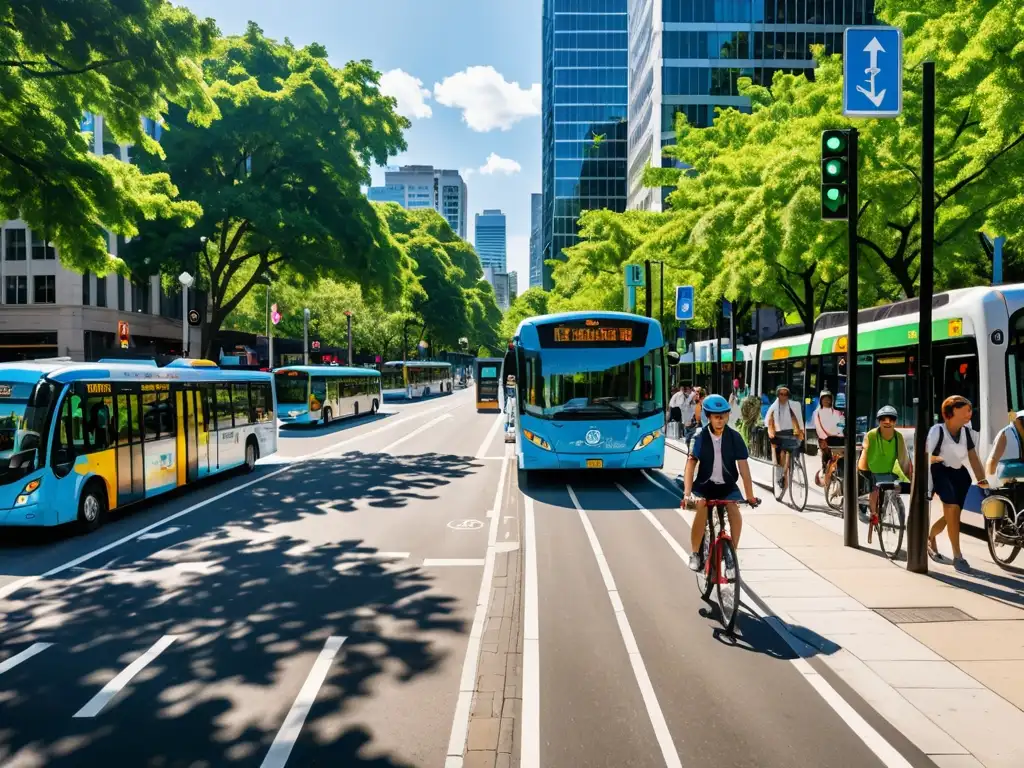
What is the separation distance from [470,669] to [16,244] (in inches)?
1840

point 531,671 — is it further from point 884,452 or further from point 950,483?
point 884,452

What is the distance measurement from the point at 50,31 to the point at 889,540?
48.8 ft

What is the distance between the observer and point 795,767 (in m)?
4.55

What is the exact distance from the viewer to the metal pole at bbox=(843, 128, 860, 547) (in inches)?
378

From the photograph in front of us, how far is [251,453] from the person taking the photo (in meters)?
19.0

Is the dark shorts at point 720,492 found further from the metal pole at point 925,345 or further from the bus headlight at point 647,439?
the bus headlight at point 647,439

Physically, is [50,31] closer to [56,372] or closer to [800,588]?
[56,372]

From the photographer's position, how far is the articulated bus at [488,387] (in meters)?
47.6

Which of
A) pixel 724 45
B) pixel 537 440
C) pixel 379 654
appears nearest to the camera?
pixel 379 654

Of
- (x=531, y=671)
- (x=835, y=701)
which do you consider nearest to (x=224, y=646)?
(x=531, y=671)

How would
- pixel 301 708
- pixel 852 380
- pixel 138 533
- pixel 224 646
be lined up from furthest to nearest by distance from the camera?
pixel 138 533, pixel 852 380, pixel 224 646, pixel 301 708

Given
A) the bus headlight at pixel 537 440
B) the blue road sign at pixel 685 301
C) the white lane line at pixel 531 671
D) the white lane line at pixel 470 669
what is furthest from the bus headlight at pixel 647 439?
the blue road sign at pixel 685 301

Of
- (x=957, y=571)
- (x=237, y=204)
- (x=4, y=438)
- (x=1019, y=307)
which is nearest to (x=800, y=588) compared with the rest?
(x=957, y=571)

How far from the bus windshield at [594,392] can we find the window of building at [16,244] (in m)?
38.9
